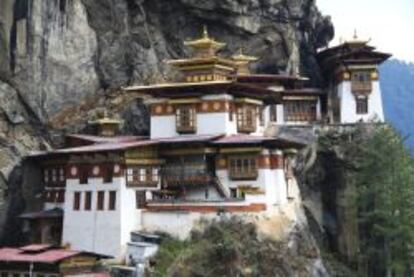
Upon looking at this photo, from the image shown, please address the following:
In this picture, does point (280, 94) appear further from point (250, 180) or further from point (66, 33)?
point (66, 33)

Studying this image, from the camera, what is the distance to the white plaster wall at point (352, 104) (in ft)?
181

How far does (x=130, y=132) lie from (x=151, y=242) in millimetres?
15394

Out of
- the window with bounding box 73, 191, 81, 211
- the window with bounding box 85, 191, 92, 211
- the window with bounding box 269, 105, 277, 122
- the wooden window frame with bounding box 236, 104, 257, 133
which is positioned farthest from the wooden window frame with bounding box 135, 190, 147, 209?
the window with bounding box 269, 105, 277, 122

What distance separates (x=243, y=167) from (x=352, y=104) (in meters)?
15.9

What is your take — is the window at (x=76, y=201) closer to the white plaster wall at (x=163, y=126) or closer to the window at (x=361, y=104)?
the white plaster wall at (x=163, y=126)

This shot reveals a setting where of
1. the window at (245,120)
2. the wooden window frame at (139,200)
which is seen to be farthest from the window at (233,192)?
the window at (245,120)

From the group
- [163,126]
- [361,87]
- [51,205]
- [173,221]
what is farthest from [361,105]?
[51,205]

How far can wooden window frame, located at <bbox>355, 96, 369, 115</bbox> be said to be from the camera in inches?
2179

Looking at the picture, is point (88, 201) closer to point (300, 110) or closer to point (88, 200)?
point (88, 200)

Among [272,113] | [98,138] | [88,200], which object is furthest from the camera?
[272,113]

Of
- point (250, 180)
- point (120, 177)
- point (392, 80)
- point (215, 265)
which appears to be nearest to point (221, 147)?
point (250, 180)

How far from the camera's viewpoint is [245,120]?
153 feet

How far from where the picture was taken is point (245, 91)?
152ft

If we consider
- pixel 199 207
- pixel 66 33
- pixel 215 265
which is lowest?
pixel 215 265
